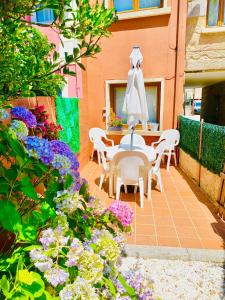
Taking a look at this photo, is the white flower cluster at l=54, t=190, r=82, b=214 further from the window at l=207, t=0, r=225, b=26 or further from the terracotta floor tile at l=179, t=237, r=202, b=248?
the window at l=207, t=0, r=225, b=26

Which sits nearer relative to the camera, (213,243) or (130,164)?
(213,243)

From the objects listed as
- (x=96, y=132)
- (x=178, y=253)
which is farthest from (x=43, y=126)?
(x=96, y=132)

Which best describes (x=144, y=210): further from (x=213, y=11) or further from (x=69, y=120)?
(x=213, y=11)

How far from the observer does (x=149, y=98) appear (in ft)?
22.3

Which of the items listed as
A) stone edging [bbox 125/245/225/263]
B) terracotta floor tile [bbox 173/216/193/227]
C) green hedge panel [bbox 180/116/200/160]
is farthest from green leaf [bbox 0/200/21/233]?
green hedge panel [bbox 180/116/200/160]

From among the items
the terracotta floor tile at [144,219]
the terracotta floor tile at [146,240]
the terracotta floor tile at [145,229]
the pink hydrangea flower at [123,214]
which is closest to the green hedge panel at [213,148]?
the terracotta floor tile at [144,219]

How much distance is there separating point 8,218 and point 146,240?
247 cm

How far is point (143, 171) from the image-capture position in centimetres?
383

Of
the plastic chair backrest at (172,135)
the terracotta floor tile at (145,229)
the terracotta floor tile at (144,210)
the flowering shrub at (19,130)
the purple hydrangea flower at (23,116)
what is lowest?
the terracotta floor tile at (145,229)

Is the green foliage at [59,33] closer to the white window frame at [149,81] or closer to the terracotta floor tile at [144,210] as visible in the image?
the terracotta floor tile at [144,210]

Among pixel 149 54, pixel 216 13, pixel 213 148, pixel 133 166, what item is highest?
pixel 216 13

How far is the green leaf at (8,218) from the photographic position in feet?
2.76

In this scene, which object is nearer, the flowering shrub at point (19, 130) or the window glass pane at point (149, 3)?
the flowering shrub at point (19, 130)

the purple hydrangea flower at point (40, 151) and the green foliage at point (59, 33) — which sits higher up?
the green foliage at point (59, 33)
